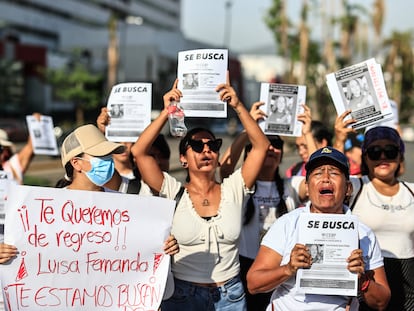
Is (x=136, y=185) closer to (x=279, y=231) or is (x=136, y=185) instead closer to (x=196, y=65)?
(x=196, y=65)

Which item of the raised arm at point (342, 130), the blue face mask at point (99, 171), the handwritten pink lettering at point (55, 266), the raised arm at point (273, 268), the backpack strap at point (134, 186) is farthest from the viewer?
the raised arm at point (342, 130)

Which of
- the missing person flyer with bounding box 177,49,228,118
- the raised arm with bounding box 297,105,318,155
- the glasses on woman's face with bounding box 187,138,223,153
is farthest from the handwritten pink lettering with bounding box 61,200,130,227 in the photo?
the raised arm with bounding box 297,105,318,155

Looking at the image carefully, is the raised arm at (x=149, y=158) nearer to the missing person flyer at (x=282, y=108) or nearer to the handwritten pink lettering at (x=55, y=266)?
the handwritten pink lettering at (x=55, y=266)

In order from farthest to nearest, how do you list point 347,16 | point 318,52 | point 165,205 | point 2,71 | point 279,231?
point 2,71 → point 318,52 → point 347,16 → point 165,205 → point 279,231

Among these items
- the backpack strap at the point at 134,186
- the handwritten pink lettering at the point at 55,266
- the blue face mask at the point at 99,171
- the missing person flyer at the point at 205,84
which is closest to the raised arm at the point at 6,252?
the handwritten pink lettering at the point at 55,266

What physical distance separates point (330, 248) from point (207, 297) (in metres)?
1.05

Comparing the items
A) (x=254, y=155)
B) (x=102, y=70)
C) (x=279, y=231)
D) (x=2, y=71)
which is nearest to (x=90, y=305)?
(x=279, y=231)

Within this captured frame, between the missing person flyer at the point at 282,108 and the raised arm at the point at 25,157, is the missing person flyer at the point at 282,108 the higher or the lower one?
the higher one

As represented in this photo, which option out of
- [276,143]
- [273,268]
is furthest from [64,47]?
[273,268]

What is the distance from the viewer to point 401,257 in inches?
171

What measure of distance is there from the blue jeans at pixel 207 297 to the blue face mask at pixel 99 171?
791 millimetres

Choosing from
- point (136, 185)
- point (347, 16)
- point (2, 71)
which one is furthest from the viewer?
point (2, 71)

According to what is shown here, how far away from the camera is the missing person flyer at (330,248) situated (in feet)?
10.7

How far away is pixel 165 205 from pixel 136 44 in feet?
202
